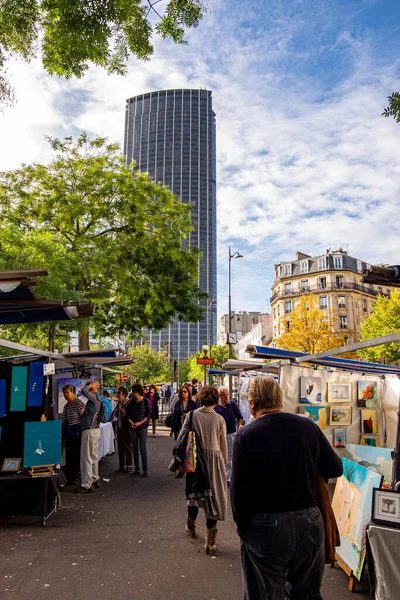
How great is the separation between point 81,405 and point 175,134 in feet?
271

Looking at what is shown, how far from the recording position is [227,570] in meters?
4.46

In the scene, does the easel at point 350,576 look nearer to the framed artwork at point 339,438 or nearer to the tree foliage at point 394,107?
the framed artwork at point 339,438

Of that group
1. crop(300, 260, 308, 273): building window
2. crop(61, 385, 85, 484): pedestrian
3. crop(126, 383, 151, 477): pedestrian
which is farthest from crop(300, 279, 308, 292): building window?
crop(61, 385, 85, 484): pedestrian

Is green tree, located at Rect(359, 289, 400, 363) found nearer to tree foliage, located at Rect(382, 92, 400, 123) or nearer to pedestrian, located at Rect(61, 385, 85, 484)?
pedestrian, located at Rect(61, 385, 85, 484)

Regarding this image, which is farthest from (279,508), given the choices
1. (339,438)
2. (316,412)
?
(339,438)

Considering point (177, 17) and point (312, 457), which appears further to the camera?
point (177, 17)

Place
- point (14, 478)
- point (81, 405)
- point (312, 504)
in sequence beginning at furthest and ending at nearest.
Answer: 1. point (81, 405)
2. point (14, 478)
3. point (312, 504)

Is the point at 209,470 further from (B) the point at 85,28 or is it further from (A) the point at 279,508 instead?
(B) the point at 85,28

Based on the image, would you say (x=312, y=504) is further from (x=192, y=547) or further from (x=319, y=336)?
(x=319, y=336)

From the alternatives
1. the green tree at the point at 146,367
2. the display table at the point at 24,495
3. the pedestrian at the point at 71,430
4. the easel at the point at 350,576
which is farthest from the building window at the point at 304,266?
the easel at the point at 350,576

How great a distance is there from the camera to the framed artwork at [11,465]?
6.33 metres

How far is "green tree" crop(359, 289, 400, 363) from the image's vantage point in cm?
3625

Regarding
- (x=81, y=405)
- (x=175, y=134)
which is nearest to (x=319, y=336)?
(x=81, y=405)

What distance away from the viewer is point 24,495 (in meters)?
6.18
